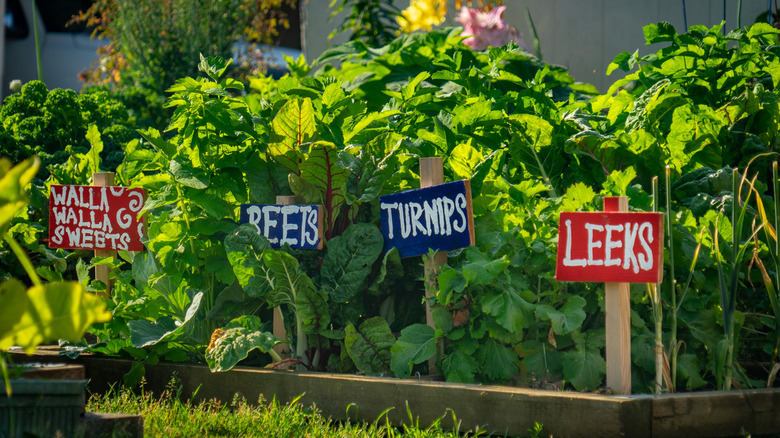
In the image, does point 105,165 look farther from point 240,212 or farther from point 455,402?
point 455,402

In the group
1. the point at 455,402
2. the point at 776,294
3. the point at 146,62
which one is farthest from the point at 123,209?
the point at 146,62

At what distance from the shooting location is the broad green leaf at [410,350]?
8.04 ft

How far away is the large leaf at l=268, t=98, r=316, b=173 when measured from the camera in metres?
2.77

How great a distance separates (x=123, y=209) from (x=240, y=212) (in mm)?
594

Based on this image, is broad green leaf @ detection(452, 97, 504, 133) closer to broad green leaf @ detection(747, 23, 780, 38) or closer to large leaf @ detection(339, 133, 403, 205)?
large leaf @ detection(339, 133, 403, 205)

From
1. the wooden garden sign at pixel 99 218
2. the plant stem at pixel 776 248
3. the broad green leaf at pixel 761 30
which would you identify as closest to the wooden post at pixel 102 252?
the wooden garden sign at pixel 99 218

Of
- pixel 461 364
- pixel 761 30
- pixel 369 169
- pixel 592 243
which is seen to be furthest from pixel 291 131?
pixel 761 30

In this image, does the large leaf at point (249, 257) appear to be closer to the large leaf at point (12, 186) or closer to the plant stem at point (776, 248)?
the large leaf at point (12, 186)

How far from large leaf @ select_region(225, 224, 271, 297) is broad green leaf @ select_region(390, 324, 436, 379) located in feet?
1.66

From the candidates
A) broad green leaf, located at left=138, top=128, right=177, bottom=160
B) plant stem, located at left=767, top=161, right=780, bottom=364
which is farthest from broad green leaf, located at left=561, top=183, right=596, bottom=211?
broad green leaf, located at left=138, top=128, right=177, bottom=160

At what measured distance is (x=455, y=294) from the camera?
250cm

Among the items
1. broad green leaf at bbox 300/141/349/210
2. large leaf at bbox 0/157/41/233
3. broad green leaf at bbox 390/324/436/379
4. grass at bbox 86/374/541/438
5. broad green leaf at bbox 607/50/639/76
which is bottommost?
grass at bbox 86/374/541/438

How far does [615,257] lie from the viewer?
2211 mm

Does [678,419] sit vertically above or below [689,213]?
below
